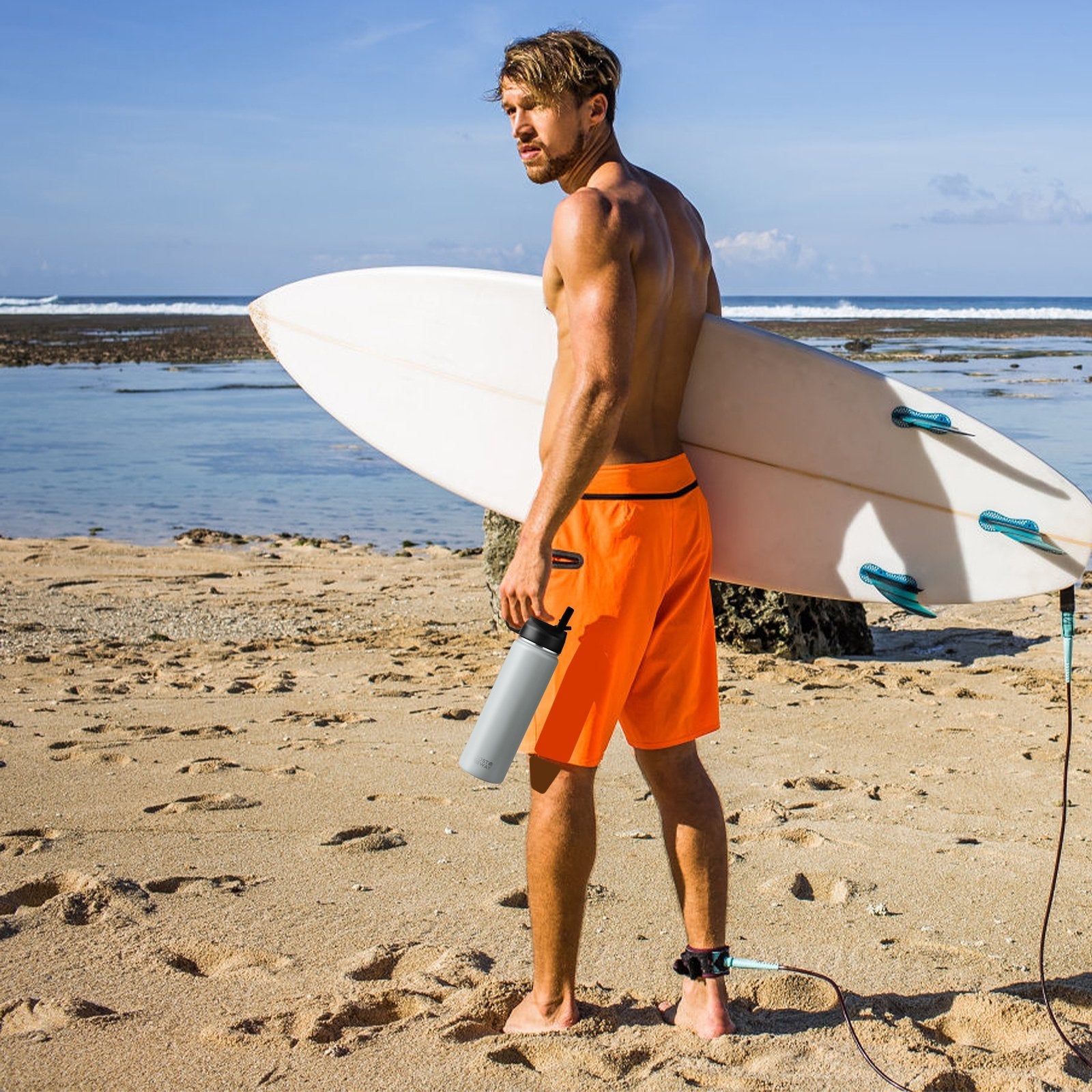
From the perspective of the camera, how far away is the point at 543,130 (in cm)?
236

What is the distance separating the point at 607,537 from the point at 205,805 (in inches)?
73.8

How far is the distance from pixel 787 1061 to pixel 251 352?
3088 centimetres

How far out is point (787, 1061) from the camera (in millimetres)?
2260

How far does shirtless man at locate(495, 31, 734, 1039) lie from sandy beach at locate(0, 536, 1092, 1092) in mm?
264

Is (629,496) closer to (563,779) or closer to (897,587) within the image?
(563,779)

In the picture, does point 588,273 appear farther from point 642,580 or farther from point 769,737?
point 769,737

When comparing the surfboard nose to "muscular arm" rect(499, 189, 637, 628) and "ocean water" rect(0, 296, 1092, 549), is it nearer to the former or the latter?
"muscular arm" rect(499, 189, 637, 628)

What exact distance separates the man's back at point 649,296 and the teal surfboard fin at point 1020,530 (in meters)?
1.02

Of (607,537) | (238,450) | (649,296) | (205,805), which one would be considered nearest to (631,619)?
(607,537)

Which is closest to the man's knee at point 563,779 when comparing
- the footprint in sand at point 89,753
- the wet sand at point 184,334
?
the footprint in sand at point 89,753

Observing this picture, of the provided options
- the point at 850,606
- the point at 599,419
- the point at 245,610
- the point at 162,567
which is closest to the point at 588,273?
the point at 599,419

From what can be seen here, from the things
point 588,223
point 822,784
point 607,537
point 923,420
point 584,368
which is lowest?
point 822,784

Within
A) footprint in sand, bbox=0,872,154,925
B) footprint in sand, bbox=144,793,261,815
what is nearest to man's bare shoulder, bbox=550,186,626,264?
footprint in sand, bbox=0,872,154,925

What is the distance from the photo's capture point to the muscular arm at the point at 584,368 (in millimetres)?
2174
